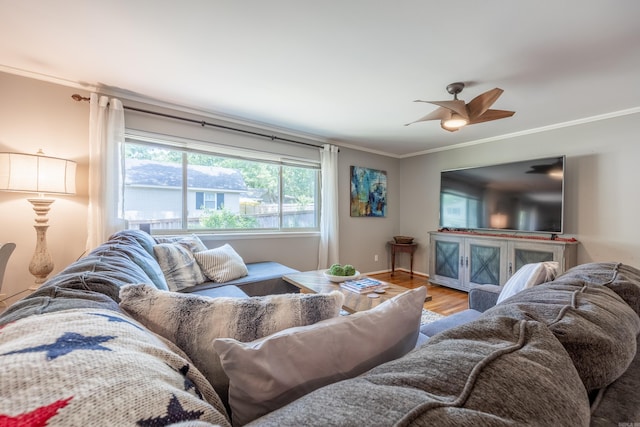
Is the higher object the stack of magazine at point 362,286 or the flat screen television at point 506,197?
the flat screen television at point 506,197

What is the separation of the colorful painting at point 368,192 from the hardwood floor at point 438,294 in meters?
1.14

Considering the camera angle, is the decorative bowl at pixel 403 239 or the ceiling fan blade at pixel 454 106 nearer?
the ceiling fan blade at pixel 454 106

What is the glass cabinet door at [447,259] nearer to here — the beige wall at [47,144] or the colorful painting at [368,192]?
the colorful painting at [368,192]

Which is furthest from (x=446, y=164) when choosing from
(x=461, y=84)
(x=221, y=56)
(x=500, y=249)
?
(x=221, y=56)

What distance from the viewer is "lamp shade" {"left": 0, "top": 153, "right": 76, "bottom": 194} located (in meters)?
1.88

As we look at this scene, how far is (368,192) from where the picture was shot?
452 centimetres

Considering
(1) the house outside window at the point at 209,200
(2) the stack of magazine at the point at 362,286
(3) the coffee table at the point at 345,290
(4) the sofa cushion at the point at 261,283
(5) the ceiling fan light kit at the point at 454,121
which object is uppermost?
A: (5) the ceiling fan light kit at the point at 454,121

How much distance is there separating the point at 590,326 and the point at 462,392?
1.43ft

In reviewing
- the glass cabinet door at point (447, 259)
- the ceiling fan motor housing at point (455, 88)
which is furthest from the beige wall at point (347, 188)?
the ceiling fan motor housing at point (455, 88)

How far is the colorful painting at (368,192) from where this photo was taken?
4355 millimetres

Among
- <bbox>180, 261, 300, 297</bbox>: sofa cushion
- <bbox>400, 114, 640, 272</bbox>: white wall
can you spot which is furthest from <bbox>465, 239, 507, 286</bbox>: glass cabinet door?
<bbox>180, 261, 300, 297</bbox>: sofa cushion

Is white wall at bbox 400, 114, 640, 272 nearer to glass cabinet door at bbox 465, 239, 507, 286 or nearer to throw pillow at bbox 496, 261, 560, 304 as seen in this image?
glass cabinet door at bbox 465, 239, 507, 286

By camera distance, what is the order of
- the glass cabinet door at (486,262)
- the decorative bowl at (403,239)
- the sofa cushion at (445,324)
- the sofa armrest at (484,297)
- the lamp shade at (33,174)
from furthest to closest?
the decorative bowl at (403,239), the glass cabinet door at (486,262), the lamp shade at (33,174), the sofa armrest at (484,297), the sofa cushion at (445,324)

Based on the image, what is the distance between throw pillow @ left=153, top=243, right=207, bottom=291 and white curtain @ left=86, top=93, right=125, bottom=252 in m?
0.74
